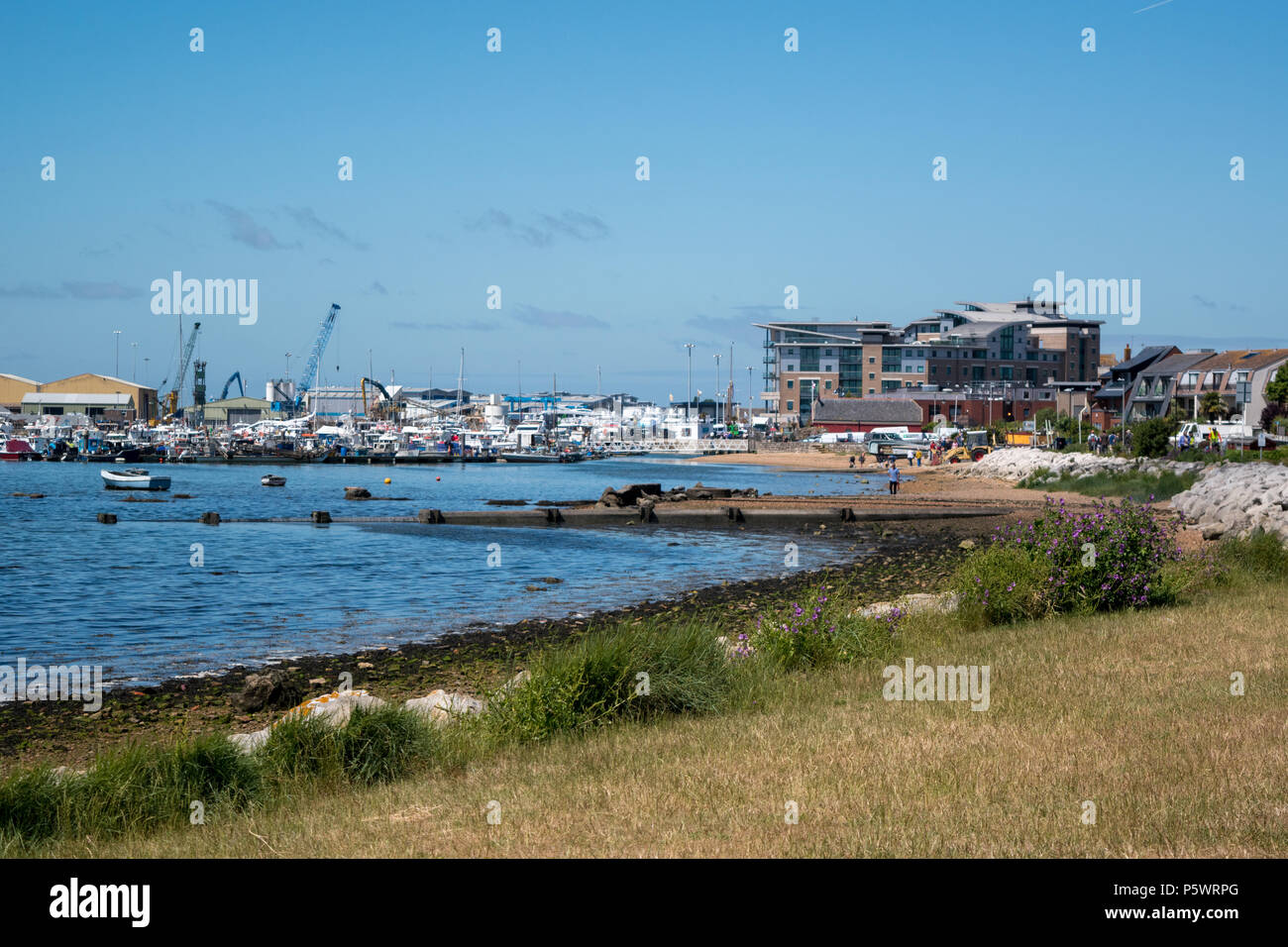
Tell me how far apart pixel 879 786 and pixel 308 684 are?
11.6m

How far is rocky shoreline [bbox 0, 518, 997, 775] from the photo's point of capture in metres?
14.5

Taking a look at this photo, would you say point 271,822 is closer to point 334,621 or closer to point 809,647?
point 809,647

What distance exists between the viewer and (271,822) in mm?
8641

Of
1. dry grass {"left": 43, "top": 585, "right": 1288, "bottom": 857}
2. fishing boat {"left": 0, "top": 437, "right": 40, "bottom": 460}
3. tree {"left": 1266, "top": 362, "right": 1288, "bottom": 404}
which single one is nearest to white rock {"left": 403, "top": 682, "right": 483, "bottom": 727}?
dry grass {"left": 43, "top": 585, "right": 1288, "bottom": 857}

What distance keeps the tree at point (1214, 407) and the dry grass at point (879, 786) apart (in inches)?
3360

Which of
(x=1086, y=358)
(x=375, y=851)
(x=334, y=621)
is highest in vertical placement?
(x=1086, y=358)

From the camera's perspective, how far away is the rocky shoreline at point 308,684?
570 inches

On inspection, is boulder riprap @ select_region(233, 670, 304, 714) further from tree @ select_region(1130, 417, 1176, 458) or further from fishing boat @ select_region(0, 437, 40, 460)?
fishing boat @ select_region(0, 437, 40, 460)

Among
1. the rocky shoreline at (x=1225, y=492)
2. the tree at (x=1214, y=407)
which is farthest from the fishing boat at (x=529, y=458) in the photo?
the rocky shoreline at (x=1225, y=492)

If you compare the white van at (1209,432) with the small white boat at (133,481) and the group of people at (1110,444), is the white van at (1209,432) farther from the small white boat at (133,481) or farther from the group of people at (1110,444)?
the small white boat at (133,481)

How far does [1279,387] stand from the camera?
78.8m
